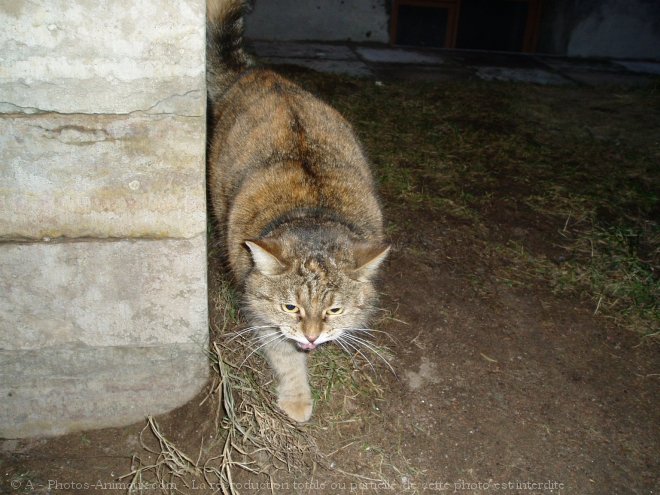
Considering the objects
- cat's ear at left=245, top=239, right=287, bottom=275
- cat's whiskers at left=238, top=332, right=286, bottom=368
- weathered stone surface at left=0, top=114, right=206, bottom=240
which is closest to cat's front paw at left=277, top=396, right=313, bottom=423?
cat's whiskers at left=238, top=332, right=286, bottom=368

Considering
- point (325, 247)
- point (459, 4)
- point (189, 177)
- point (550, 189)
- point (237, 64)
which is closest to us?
point (189, 177)

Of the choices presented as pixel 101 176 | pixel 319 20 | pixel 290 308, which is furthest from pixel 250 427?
pixel 319 20

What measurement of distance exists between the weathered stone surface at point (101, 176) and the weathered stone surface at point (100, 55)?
77 mm

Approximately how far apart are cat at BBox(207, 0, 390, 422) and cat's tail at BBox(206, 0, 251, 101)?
1 centimetres

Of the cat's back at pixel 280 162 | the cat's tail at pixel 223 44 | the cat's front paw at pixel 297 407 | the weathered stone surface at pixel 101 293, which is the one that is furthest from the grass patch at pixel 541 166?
the weathered stone surface at pixel 101 293

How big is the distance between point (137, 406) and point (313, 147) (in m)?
1.67

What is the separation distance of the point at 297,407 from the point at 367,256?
911 mm

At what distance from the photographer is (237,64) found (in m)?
4.17

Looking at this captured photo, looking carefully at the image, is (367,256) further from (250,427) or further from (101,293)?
(101,293)

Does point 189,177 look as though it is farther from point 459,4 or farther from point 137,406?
point 459,4

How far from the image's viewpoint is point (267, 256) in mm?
2576

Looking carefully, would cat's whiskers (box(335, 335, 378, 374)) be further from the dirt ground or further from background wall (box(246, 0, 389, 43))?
background wall (box(246, 0, 389, 43))

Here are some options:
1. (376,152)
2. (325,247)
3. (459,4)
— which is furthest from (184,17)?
(459,4)

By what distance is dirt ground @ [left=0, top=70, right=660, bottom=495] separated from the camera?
108 inches
